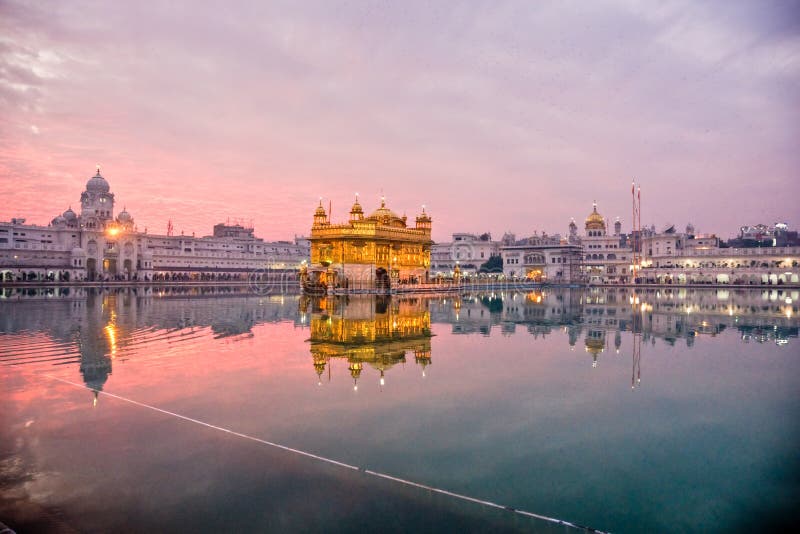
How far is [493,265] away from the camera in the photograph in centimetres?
11462

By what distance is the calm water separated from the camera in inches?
213

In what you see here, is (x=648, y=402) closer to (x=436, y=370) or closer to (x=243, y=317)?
(x=436, y=370)

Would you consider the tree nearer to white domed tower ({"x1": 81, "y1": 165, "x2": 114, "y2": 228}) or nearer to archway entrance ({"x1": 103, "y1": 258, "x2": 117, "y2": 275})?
archway entrance ({"x1": 103, "y1": 258, "x2": 117, "y2": 275})

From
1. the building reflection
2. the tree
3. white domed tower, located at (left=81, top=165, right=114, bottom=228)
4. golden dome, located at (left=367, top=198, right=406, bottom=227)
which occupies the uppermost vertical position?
white domed tower, located at (left=81, top=165, right=114, bottom=228)

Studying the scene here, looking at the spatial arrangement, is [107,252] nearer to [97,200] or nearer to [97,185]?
[97,200]

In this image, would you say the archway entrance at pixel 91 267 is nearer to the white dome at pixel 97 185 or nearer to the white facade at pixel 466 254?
the white dome at pixel 97 185

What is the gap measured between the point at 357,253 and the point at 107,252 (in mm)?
54417

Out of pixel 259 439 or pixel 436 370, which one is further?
pixel 436 370

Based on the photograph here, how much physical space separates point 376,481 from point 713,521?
348 centimetres

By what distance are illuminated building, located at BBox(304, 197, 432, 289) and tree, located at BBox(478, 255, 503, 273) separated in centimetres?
5505

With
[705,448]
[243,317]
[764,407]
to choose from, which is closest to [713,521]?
[705,448]

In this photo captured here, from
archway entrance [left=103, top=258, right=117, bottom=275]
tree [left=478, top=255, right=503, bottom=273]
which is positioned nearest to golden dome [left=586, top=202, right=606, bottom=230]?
tree [left=478, top=255, right=503, bottom=273]

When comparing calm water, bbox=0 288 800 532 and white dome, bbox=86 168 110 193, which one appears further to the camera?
white dome, bbox=86 168 110 193

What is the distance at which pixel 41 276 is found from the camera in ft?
255
